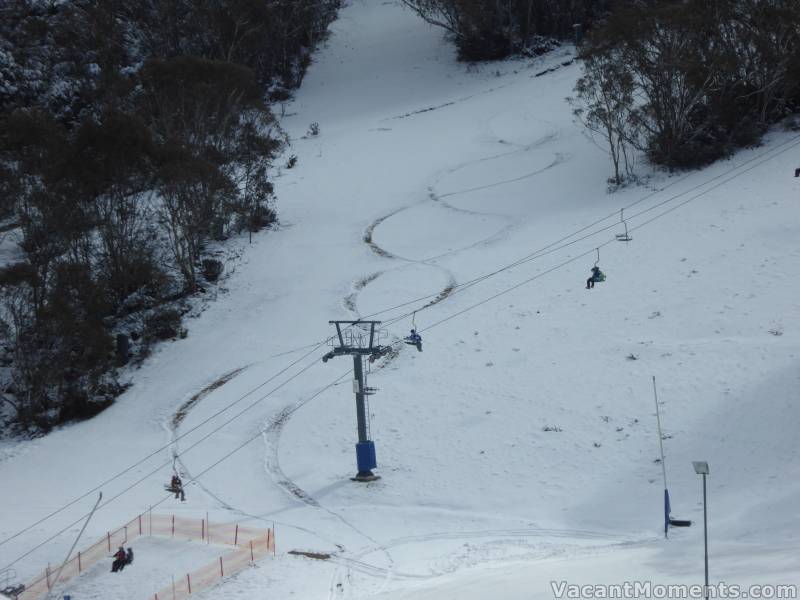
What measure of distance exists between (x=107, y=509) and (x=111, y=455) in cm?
451

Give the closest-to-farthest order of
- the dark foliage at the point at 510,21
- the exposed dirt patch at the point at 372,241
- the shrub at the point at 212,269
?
the shrub at the point at 212,269, the exposed dirt patch at the point at 372,241, the dark foliage at the point at 510,21

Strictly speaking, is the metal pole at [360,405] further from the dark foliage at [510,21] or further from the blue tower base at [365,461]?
the dark foliage at [510,21]

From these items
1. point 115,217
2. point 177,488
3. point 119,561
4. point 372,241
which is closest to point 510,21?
point 372,241

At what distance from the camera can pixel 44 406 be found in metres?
33.7

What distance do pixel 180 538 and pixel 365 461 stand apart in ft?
17.7

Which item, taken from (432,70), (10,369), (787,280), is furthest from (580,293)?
(432,70)

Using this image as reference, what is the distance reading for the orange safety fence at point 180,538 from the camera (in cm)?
1920

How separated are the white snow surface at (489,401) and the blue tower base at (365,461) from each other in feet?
1.22

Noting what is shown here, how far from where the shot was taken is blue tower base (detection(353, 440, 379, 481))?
2448cm

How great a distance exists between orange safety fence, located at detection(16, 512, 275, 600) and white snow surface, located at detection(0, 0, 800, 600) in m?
0.66

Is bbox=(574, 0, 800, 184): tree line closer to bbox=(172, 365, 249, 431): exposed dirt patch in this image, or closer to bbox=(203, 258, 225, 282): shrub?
bbox=(203, 258, 225, 282): shrub

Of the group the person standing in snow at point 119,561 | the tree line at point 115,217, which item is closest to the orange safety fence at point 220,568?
the person standing in snow at point 119,561

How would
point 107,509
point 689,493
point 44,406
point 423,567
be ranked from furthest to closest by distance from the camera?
point 44,406 < point 107,509 < point 689,493 < point 423,567

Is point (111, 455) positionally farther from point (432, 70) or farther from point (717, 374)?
point (432, 70)
